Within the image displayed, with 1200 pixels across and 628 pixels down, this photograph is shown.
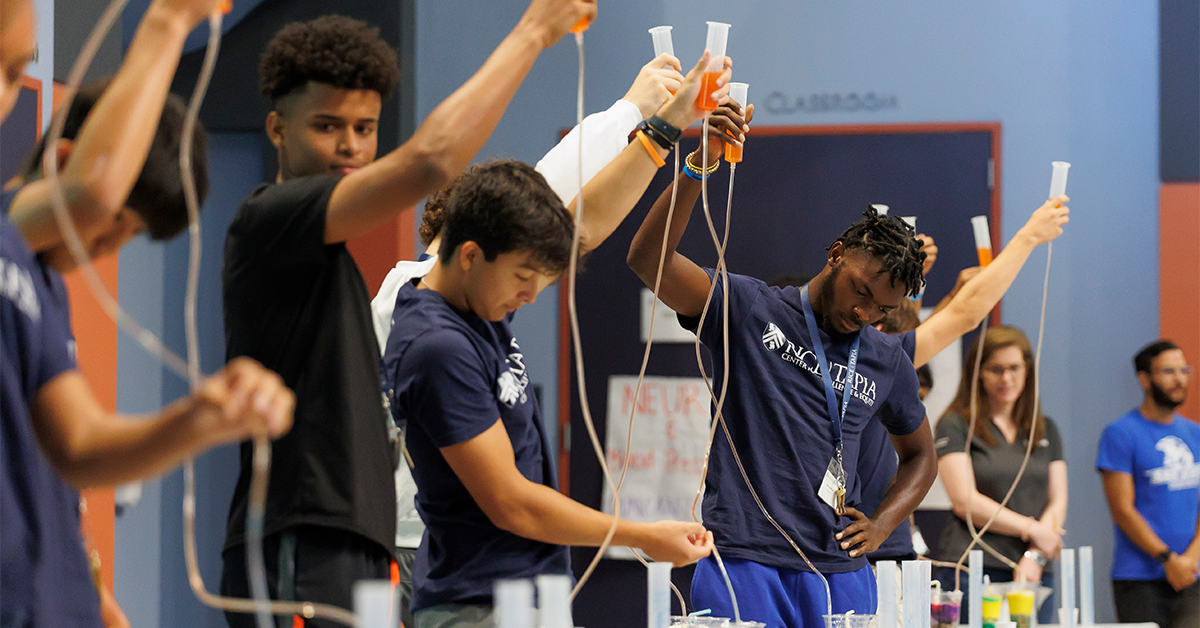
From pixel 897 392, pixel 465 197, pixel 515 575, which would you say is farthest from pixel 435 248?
pixel 897 392

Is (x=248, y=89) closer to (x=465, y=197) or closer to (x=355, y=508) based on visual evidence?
(x=465, y=197)

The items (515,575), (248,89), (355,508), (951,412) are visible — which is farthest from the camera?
(248,89)

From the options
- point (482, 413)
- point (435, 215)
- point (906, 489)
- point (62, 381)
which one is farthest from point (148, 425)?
point (906, 489)

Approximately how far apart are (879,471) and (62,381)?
1.87 metres

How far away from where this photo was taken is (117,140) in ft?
3.12

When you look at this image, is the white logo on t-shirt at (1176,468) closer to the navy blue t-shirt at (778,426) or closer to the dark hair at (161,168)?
the navy blue t-shirt at (778,426)

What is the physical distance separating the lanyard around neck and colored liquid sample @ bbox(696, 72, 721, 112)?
58 cm

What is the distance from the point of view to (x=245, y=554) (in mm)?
1206

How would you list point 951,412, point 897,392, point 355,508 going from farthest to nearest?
point 951,412
point 897,392
point 355,508

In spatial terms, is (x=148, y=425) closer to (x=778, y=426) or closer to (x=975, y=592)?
(x=778, y=426)

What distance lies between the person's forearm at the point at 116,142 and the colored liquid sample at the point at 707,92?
0.81 meters

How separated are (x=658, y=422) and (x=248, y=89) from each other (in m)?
1.87

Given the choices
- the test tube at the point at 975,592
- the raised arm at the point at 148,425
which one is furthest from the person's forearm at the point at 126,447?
the test tube at the point at 975,592

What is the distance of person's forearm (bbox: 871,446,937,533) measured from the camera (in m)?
2.06
